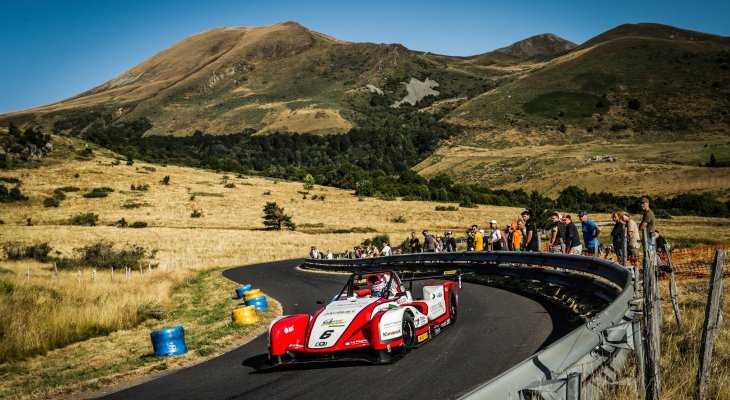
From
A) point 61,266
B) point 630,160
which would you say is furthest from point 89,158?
point 630,160

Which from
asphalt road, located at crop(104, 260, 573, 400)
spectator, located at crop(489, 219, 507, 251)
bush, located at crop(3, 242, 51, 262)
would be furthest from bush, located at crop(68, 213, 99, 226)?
asphalt road, located at crop(104, 260, 573, 400)

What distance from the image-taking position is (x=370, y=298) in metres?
10.6

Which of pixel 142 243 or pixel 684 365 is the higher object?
pixel 684 365

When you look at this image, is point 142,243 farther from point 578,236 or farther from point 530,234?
point 578,236

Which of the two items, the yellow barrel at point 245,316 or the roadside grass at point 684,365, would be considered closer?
the roadside grass at point 684,365

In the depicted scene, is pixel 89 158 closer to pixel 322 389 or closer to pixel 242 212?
pixel 242 212

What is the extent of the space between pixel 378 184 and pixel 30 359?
275 feet

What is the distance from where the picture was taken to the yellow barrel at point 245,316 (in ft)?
49.7

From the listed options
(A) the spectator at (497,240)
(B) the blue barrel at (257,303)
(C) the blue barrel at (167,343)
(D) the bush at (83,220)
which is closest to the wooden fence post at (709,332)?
(C) the blue barrel at (167,343)

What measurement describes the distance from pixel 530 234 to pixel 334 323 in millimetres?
10813

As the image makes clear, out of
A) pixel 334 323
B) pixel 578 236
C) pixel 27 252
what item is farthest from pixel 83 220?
pixel 334 323

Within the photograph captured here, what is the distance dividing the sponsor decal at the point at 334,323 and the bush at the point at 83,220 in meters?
60.2

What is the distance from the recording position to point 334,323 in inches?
369

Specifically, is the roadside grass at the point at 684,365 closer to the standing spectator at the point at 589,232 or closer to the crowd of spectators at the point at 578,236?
the crowd of spectators at the point at 578,236
